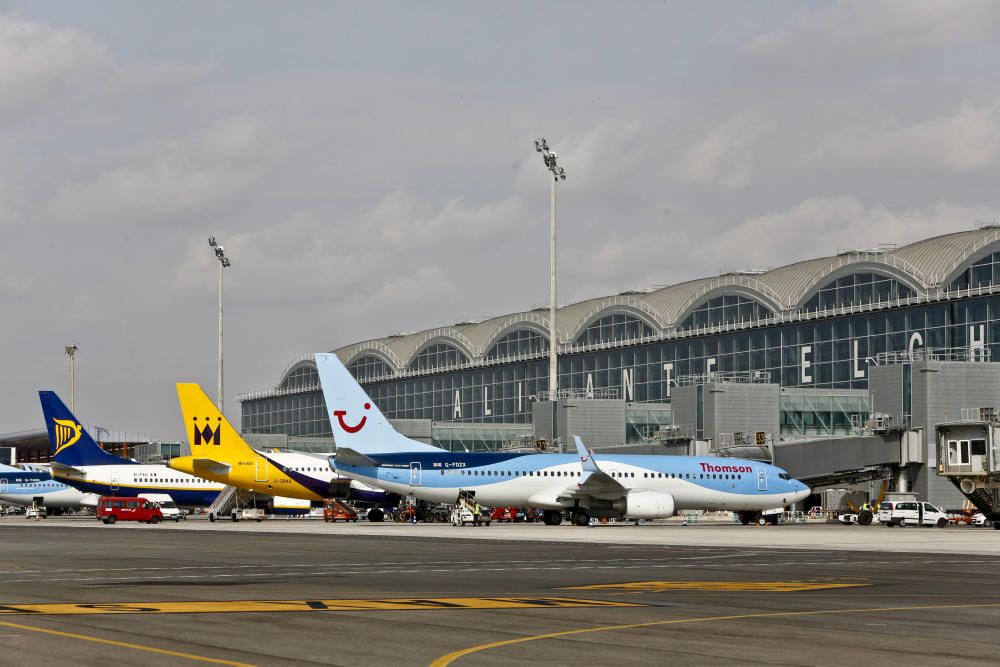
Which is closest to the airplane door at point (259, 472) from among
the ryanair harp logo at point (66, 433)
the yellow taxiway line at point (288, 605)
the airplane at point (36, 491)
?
the ryanair harp logo at point (66, 433)

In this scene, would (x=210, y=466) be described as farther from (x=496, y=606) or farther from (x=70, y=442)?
(x=496, y=606)

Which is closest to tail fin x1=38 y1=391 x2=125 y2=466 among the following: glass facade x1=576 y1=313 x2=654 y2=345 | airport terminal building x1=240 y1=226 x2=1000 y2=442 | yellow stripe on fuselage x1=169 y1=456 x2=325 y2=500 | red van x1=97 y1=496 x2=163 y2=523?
red van x1=97 y1=496 x2=163 y2=523

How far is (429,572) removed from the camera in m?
29.8

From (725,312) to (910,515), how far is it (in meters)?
42.1

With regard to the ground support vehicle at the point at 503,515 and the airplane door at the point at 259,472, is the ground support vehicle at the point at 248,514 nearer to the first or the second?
the airplane door at the point at 259,472

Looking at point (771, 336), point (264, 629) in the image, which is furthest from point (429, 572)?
point (771, 336)

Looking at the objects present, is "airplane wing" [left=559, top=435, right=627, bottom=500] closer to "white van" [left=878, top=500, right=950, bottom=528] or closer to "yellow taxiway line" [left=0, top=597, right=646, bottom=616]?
"white van" [left=878, top=500, right=950, bottom=528]

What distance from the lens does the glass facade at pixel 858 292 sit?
96.3 meters

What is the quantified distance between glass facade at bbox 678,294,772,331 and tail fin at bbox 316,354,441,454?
47331 millimetres

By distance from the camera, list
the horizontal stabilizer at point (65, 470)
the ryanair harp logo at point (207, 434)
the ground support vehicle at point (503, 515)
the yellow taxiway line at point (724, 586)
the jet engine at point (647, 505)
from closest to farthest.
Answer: the yellow taxiway line at point (724, 586), the jet engine at point (647, 505), the ryanair harp logo at point (207, 434), the horizontal stabilizer at point (65, 470), the ground support vehicle at point (503, 515)

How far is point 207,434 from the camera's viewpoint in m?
80.3

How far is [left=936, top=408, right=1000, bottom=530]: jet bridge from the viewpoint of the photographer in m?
68.7

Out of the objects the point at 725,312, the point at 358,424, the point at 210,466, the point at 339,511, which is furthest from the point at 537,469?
the point at 725,312

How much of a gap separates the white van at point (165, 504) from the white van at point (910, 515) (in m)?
44.3
